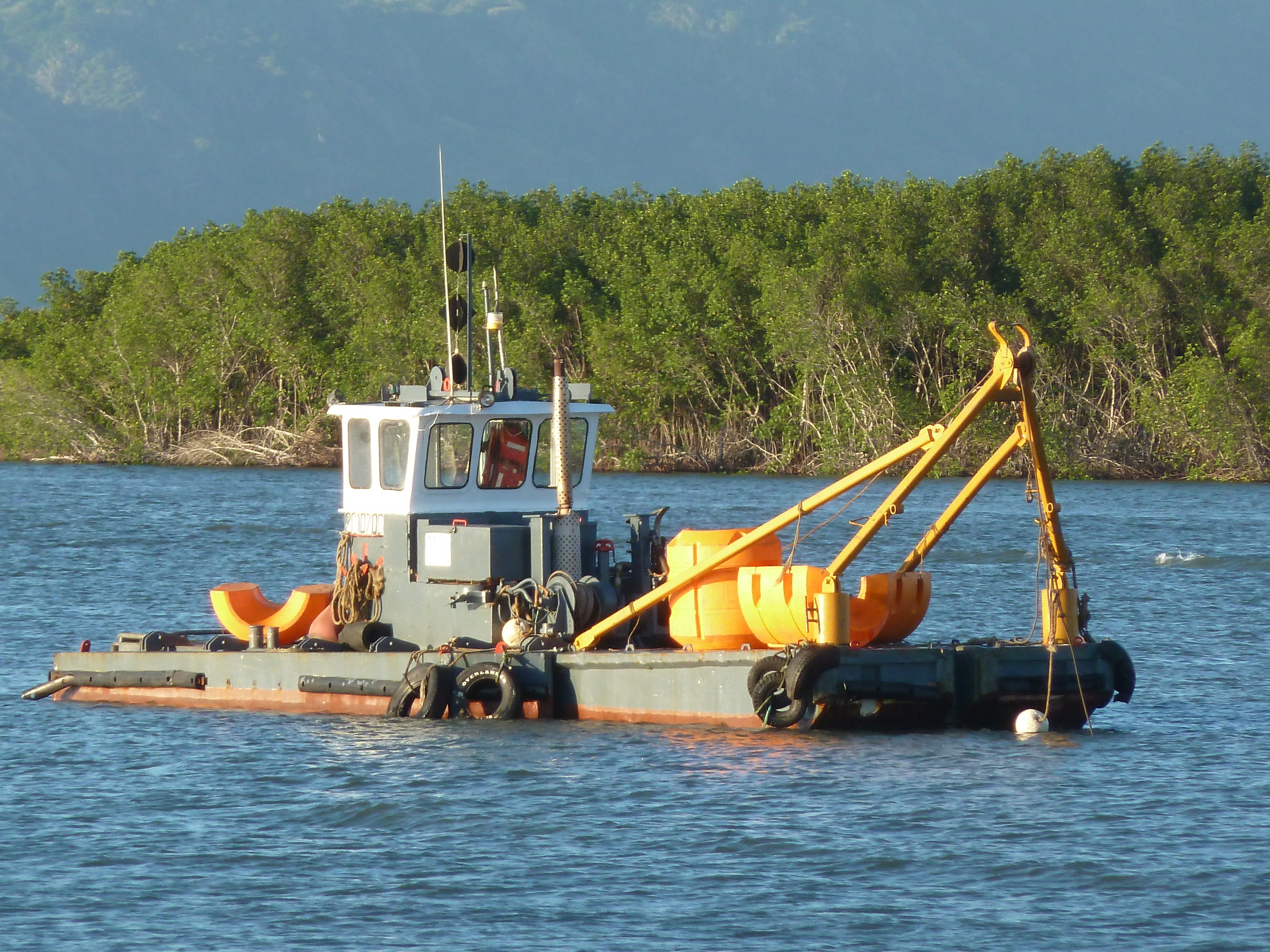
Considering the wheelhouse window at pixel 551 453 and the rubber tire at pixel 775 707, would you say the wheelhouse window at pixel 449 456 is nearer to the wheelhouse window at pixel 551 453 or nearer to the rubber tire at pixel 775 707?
the wheelhouse window at pixel 551 453

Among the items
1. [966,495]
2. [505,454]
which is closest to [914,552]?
[966,495]

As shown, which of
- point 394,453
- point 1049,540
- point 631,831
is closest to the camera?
point 631,831

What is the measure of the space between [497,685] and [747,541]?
8.79 feet

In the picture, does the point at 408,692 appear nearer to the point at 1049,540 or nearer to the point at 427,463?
the point at 427,463

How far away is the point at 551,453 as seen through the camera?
18.6 m

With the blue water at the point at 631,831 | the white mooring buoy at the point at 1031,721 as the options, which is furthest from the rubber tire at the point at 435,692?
the white mooring buoy at the point at 1031,721

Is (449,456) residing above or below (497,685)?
above

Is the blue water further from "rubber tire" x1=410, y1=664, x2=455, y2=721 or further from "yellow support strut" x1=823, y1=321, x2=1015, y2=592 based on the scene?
"yellow support strut" x1=823, y1=321, x2=1015, y2=592

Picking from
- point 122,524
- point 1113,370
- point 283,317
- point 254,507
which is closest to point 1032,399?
point 122,524

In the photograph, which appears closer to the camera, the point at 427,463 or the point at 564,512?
the point at 564,512

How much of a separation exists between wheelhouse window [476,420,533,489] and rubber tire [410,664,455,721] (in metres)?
2.08

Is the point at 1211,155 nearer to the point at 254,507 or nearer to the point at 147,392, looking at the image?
the point at 254,507

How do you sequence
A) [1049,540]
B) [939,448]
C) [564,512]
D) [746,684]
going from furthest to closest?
[564,512] → [1049,540] → [746,684] → [939,448]

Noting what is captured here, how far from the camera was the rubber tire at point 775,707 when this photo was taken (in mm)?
15750
